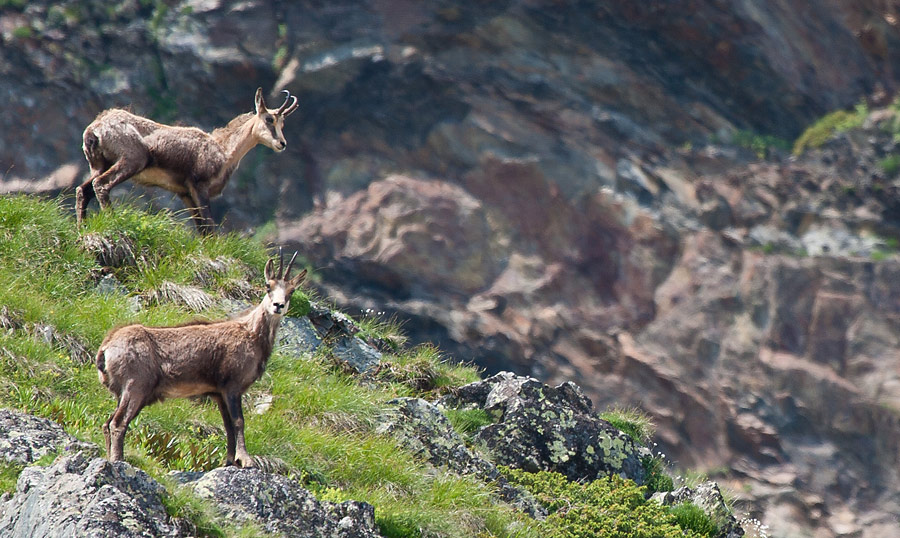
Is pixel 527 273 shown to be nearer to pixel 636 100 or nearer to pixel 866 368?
pixel 636 100

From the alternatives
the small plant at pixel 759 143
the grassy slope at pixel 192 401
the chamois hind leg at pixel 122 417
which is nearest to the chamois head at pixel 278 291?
the chamois hind leg at pixel 122 417

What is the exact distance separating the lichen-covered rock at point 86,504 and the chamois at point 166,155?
20.0 feet

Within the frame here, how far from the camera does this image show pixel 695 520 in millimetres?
10789

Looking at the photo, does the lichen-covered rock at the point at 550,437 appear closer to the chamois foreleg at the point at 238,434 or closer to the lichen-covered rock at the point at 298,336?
the lichen-covered rock at the point at 298,336

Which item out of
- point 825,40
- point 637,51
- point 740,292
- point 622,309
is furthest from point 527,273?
point 825,40

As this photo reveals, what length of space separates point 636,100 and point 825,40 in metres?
7.62

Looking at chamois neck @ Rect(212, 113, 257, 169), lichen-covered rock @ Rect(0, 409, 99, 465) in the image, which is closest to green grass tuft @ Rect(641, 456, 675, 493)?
chamois neck @ Rect(212, 113, 257, 169)

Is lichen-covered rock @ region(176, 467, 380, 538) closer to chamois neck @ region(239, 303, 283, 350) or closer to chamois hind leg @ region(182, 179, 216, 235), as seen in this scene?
chamois neck @ region(239, 303, 283, 350)

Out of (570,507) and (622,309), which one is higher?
(570,507)

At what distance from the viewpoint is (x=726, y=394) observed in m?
33.8

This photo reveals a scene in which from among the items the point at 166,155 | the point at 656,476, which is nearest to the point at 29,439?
the point at 166,155

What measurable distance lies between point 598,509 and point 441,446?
164 centimetres

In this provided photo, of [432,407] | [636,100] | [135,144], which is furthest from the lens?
[636,100]

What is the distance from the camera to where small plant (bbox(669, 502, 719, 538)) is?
10711mm
